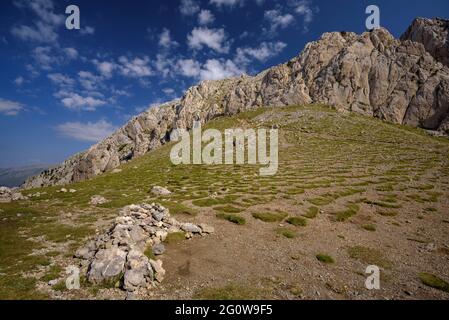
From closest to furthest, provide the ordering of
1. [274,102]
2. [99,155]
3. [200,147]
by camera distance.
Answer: [200,147] → [99,155] → [274,102]

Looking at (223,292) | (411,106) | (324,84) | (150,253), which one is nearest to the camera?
(223,292)

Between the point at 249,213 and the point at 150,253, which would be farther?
the point at 249,213

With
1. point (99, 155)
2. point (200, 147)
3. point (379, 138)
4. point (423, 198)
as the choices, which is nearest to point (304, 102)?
point (379, 138)

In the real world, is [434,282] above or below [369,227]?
below

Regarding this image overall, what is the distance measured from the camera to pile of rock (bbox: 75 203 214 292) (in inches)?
643

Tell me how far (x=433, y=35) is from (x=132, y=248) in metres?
166

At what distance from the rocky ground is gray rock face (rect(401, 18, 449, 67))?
109m

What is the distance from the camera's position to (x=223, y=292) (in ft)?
51.5

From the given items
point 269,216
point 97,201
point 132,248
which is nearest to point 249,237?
point 269,216

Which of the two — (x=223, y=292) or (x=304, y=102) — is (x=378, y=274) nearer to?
(x=223, y=292)

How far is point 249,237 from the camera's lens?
23875 mm

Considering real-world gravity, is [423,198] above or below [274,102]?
below

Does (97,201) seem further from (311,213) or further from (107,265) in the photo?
(311,213)

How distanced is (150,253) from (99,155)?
99.2 meters
